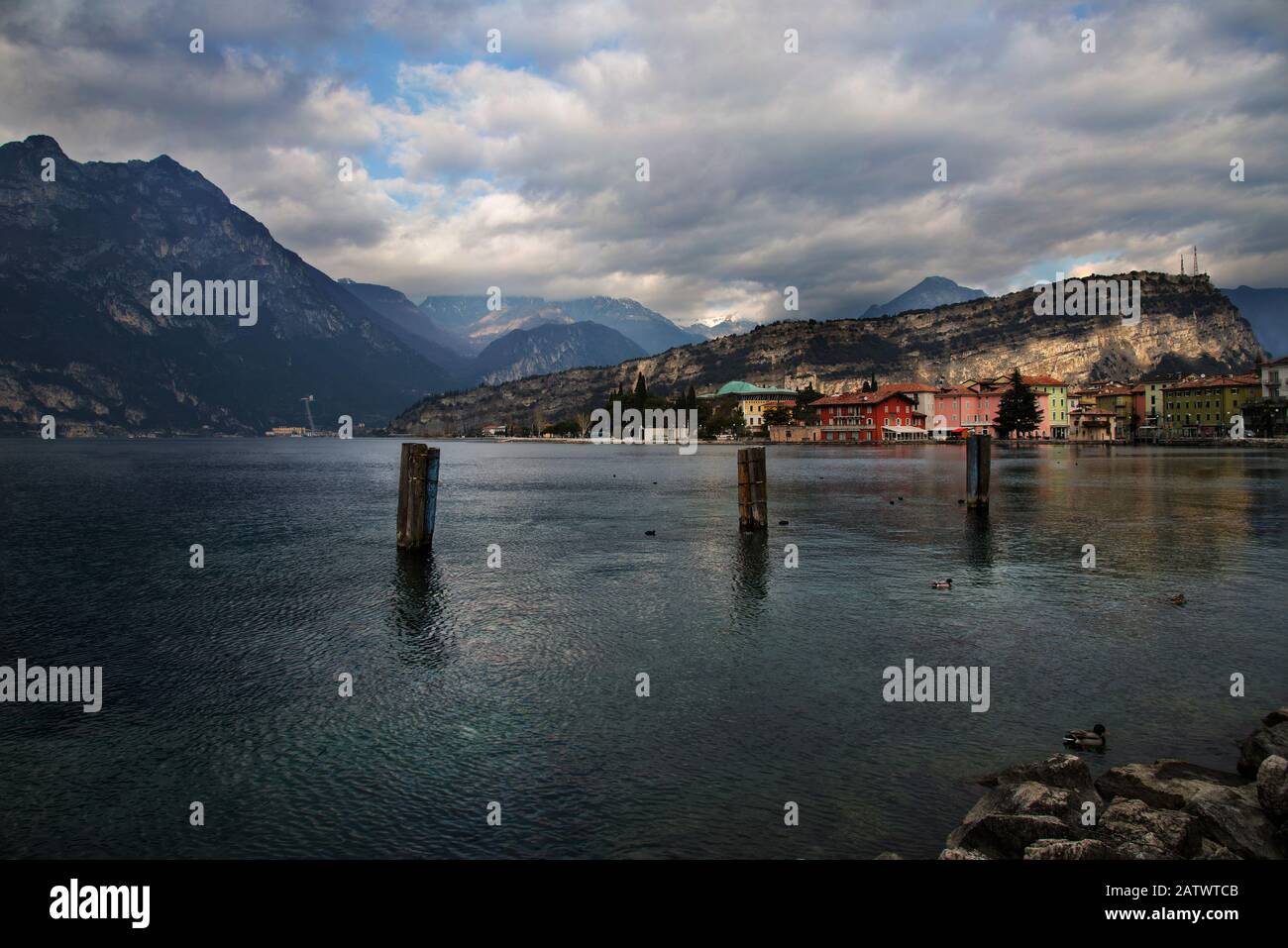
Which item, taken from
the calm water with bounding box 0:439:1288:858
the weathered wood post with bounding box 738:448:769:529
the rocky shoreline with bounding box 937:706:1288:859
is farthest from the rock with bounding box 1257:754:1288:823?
the weathered wood post with bounding box 738:448:769:529

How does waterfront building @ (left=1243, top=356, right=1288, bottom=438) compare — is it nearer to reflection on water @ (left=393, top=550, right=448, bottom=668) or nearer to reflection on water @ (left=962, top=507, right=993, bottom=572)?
reflection on water @ (left=962, top=507, right=993, bottom=572)

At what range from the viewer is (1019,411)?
591 ft

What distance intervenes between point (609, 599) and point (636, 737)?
11713 mm

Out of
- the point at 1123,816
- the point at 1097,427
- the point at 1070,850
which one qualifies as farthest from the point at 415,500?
the point at 1097,427

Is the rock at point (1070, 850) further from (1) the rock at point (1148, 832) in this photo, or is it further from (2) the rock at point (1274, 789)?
(2) the rock at point (1274, 789)

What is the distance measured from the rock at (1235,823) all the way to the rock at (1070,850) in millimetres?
1700

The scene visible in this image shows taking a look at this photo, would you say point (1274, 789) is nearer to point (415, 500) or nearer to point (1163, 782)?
point (1163, 782)

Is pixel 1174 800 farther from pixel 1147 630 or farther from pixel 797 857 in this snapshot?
pixel 1147 630

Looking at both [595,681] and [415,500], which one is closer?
[595,681]

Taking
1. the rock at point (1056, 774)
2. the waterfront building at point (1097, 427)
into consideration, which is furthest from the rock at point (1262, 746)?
the waterfront building at point (1097, 427)

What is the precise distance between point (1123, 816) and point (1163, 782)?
177 centimetres

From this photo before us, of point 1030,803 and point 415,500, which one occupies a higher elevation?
point 415,500

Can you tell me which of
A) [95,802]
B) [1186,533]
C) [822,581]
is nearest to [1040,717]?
[822,581]

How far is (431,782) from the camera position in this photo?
1180 centimetres
